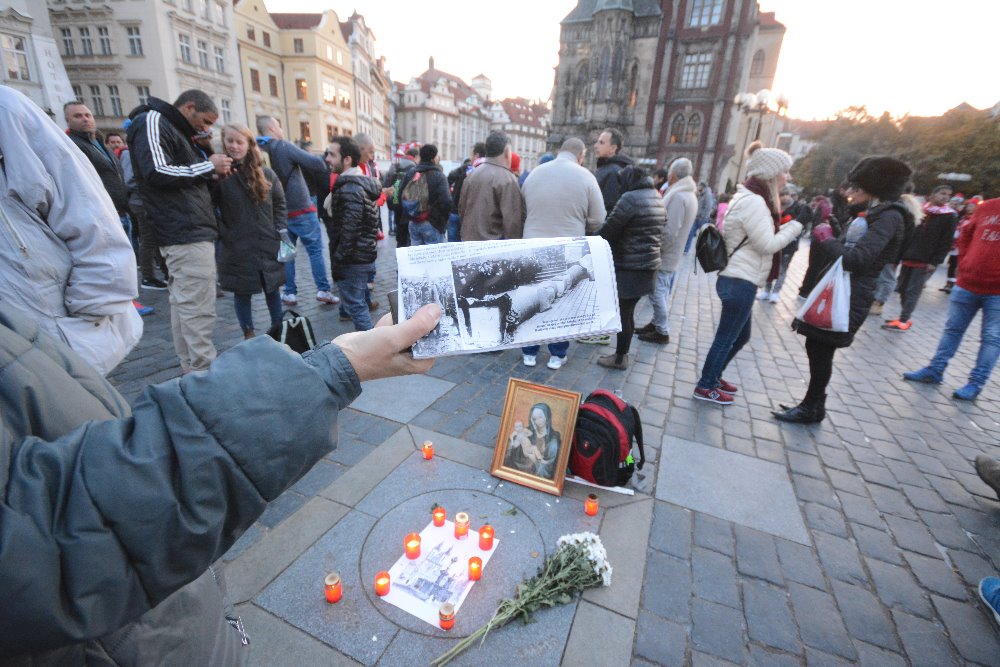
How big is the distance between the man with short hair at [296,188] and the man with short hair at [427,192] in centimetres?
122

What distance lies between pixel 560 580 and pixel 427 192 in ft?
17.5

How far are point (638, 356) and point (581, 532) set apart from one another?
3289mm

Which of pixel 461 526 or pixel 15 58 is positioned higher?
pixel 15 58

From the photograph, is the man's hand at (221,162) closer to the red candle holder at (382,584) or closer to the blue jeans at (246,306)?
the blue jeans at (246,306)

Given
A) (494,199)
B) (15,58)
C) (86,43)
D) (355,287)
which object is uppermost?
(86,43)

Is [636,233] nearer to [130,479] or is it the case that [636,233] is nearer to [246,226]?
[246,226]

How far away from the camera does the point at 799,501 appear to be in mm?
3045

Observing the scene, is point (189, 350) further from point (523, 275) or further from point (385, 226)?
point (385, 226)

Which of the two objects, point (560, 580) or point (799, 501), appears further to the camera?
point (799, 501)

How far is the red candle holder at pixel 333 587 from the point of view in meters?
2.09

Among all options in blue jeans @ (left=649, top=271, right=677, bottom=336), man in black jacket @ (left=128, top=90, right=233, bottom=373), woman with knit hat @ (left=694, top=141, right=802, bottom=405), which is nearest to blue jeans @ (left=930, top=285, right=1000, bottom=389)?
woman with knit hat @ (left=694, top=141, right=802, bottom=405)

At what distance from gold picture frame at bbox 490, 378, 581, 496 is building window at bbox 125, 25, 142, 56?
119 feet

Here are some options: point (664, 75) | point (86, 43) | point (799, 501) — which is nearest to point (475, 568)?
point (799, 501)

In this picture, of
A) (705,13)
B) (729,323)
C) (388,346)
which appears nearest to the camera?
(388,346)
